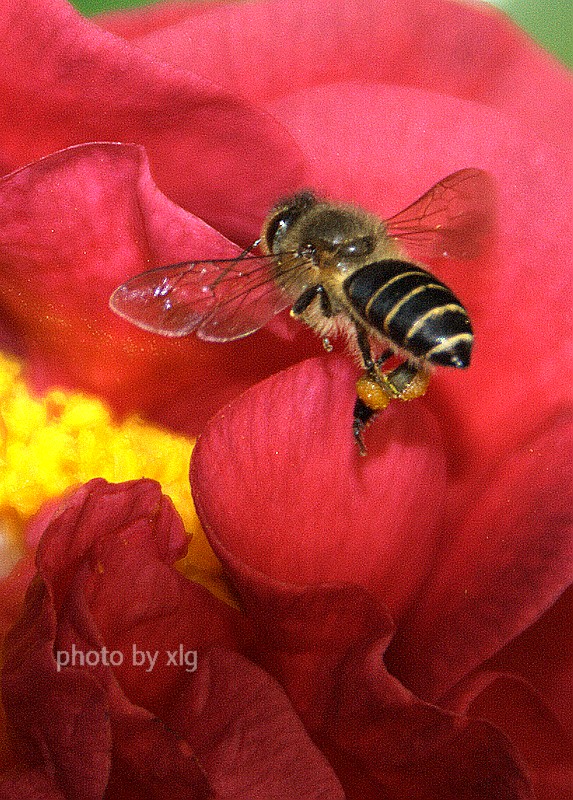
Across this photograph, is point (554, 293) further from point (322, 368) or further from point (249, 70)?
point (249, 70)

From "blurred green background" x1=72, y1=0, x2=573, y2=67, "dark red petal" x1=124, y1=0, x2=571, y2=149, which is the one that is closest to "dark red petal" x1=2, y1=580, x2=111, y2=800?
"dark red petal" x1=124, y1=0, x2=571, y2=149

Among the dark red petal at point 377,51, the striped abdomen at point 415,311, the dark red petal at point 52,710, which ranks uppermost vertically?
the dark red petal at point 377,51

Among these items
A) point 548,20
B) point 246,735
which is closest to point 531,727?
point 246,735

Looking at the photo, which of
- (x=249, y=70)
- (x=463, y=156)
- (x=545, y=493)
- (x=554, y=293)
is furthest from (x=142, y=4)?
(x=545, y=493)

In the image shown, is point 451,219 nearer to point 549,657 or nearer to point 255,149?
point 255,149

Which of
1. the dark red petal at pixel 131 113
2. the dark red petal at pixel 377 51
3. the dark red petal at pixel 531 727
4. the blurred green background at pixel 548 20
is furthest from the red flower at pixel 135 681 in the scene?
the blurred green background at pixel 548 20

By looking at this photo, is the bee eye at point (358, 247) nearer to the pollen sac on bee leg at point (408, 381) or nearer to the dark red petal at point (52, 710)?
the pollen sac on bee leg at point (408, 381)
